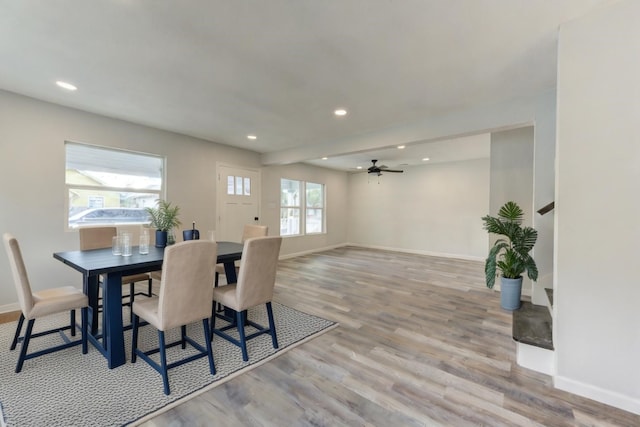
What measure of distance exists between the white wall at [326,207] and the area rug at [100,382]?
3953mm

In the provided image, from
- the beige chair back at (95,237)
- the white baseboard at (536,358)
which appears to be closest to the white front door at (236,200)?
the beige chair back at (95,237)

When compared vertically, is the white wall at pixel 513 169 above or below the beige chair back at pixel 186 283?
above

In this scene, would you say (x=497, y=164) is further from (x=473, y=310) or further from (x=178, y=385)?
(x=178, y=385)

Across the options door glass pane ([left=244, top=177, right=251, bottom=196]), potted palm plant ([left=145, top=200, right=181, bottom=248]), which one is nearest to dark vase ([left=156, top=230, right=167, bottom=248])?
potted palm plant ([left=145, top=200, right=181, bottom=248])

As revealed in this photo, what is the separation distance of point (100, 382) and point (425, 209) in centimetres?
719

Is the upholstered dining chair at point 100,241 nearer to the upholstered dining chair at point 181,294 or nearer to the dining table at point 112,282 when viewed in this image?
the dining table at point 112,282

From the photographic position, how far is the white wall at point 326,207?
6.34 m

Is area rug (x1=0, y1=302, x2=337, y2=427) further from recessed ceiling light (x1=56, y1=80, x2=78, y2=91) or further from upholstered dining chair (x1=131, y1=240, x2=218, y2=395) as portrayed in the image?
recessed ceiling light (x1=56, y1=80, x2=78, y2=91)

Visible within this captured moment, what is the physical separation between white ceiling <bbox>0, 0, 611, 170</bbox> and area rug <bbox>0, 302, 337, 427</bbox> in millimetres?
2493

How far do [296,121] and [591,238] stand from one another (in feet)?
11.0

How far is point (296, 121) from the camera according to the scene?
12.9 ft

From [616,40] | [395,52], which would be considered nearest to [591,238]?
[616,40]

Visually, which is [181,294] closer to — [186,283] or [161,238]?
[186,283]

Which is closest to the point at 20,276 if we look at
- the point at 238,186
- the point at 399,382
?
the point at 399,382
